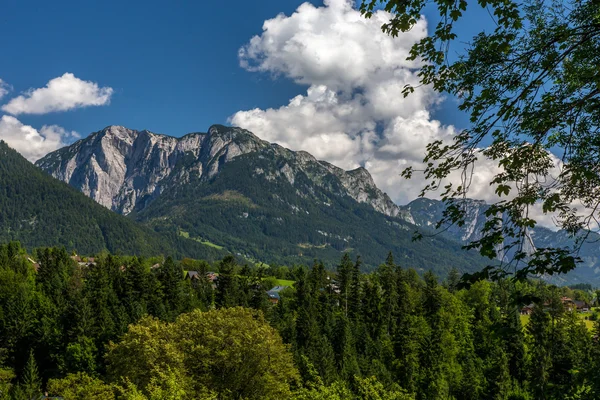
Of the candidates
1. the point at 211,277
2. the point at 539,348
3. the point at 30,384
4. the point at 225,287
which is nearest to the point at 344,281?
the point at 225,287

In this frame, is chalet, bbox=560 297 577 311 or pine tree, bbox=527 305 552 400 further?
chalet, bbox=560 297 577 311

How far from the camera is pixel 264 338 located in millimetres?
33469

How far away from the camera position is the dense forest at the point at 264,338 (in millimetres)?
33469

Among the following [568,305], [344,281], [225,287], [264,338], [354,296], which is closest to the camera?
[264,338]

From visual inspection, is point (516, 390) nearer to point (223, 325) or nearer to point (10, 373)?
point (223, 325)

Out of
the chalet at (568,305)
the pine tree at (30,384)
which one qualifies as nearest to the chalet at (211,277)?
the pine tree at (30,384)

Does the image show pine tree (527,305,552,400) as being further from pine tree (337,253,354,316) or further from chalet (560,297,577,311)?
pine tree (337,253,354,316)

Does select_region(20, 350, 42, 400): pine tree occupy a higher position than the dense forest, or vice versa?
the dense forest

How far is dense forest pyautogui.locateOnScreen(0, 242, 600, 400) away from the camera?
3347cm

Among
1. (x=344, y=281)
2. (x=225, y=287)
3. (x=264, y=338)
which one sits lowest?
(x=264, y=338)

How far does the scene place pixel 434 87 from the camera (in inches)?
345

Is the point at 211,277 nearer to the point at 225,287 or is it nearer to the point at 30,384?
the point at 225,287

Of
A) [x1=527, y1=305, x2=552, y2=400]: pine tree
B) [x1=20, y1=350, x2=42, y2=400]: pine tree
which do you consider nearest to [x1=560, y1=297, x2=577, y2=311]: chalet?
[x1=527, y1=305, x2=552, y2=400]: pine tree

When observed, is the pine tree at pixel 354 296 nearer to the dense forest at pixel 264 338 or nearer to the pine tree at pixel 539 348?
the dense forest at pixel 264 338
